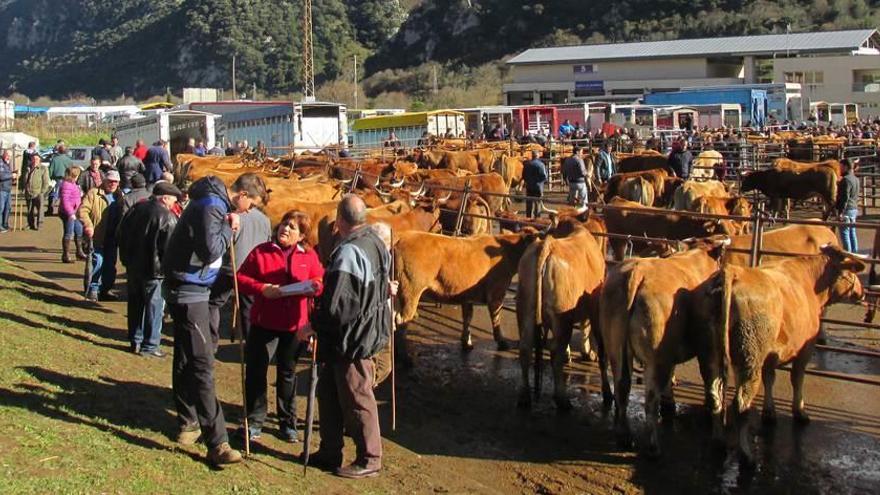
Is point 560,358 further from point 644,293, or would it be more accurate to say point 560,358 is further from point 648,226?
point 648,226

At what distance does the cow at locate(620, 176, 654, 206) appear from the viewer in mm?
18870

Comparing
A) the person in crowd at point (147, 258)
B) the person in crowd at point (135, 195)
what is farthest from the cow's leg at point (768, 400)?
the person in crowd at point (135, 195)

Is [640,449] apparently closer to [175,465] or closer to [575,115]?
[175,465]

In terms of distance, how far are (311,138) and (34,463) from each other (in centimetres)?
3333

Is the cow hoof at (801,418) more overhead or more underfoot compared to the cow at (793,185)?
more underfoot

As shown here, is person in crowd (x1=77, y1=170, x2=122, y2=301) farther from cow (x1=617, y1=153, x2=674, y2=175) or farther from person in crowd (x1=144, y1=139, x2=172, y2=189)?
cow (x1=617, y1=153, x2=674, y2=175)

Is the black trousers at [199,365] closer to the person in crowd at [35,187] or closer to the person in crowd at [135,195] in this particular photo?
the person in crowd at [135,195]

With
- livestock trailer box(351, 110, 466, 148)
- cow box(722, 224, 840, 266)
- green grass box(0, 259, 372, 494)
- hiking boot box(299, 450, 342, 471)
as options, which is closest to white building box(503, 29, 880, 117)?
livestock trailer box(351, 110, 466, 148)

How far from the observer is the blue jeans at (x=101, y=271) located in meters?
13.1

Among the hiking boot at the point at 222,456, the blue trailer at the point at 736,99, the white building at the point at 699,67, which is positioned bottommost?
the hiking boot at the point at 222,456

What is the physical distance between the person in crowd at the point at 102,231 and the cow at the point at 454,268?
399cm

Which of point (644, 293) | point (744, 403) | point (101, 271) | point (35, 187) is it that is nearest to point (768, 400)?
point (744, 403)

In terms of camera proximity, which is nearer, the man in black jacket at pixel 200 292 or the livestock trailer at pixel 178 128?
the man in black jacket at pixel 200 292

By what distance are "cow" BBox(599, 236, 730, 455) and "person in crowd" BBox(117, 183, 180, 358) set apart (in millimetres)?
3890
